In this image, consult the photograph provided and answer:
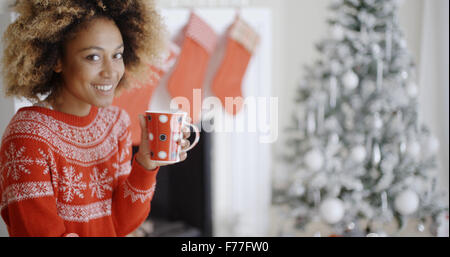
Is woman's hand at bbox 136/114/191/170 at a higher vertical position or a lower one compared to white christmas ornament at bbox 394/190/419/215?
higher

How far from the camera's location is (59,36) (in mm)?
518

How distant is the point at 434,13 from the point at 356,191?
82 centimetres

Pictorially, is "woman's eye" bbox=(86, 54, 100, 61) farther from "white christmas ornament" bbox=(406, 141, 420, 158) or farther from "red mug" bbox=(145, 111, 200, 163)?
"white christmas ornament" bbox=(406, 141, 420, 158)

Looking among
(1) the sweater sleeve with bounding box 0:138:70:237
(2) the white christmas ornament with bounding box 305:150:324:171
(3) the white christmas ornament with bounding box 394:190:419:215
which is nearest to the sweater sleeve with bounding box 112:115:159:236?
(1) the sweater sleeve with bounding box 0:138:70:237

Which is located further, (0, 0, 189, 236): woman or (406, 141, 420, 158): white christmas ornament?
(406, 141, 420, 158): white christmas ornament

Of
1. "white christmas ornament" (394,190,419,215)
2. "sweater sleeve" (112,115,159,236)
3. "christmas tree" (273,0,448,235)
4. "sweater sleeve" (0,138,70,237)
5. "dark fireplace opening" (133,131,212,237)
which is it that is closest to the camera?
"sweater sleeve" (0,138,70,237)

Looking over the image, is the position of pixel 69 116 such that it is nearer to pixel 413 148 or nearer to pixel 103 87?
pixel 103 87

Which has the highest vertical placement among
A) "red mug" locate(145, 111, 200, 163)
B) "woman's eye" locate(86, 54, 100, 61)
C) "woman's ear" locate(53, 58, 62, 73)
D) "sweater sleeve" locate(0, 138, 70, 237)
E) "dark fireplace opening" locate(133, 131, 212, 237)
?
"woman's eye" locate(86, 54, 100, 61)

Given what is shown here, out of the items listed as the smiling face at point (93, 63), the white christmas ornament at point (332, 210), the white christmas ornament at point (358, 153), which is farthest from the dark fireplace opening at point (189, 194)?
the smiling face at point (93, 63)

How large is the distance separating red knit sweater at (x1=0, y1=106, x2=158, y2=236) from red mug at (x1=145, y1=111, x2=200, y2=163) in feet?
0.23

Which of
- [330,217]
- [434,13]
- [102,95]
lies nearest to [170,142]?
[102,95]

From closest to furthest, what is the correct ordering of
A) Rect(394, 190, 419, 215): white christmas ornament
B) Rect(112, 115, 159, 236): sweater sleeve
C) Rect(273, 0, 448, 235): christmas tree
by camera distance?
Rect(112, 115, 159, 236): sweater sleeve, Rect(394, 190, 419, 215): white christmas ornament, Rect(273, 0, 448, 235): christmas tree

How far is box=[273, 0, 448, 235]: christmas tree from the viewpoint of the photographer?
1625 mm
